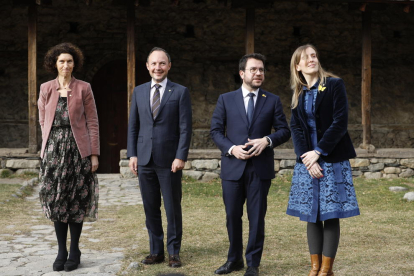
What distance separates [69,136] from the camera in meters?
3.97

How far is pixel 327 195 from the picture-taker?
11.1 ft

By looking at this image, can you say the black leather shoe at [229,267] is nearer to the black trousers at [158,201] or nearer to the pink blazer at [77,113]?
the black trousers at [158,201]

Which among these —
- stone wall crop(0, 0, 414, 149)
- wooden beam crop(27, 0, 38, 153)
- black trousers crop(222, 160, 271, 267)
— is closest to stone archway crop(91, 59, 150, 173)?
stone wall crop(0, 0, 414, 149)

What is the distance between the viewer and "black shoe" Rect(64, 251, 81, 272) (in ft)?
12.7

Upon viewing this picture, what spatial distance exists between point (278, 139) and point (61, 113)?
5.49ft

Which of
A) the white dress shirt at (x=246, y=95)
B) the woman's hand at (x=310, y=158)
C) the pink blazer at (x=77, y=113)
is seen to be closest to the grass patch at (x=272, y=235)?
the woman's hand at (x=310, y=158)

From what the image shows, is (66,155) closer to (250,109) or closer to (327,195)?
(250,109)

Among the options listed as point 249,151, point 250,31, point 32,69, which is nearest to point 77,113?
point 249,151

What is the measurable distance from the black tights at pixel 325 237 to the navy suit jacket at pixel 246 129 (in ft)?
1.64

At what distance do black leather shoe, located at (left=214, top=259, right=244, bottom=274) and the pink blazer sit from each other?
4.33ft

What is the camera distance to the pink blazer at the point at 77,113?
13.0ft

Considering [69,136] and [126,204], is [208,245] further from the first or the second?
[126,204]

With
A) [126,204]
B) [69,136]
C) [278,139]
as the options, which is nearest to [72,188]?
[69,136]

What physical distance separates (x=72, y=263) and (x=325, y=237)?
75.0 inches
